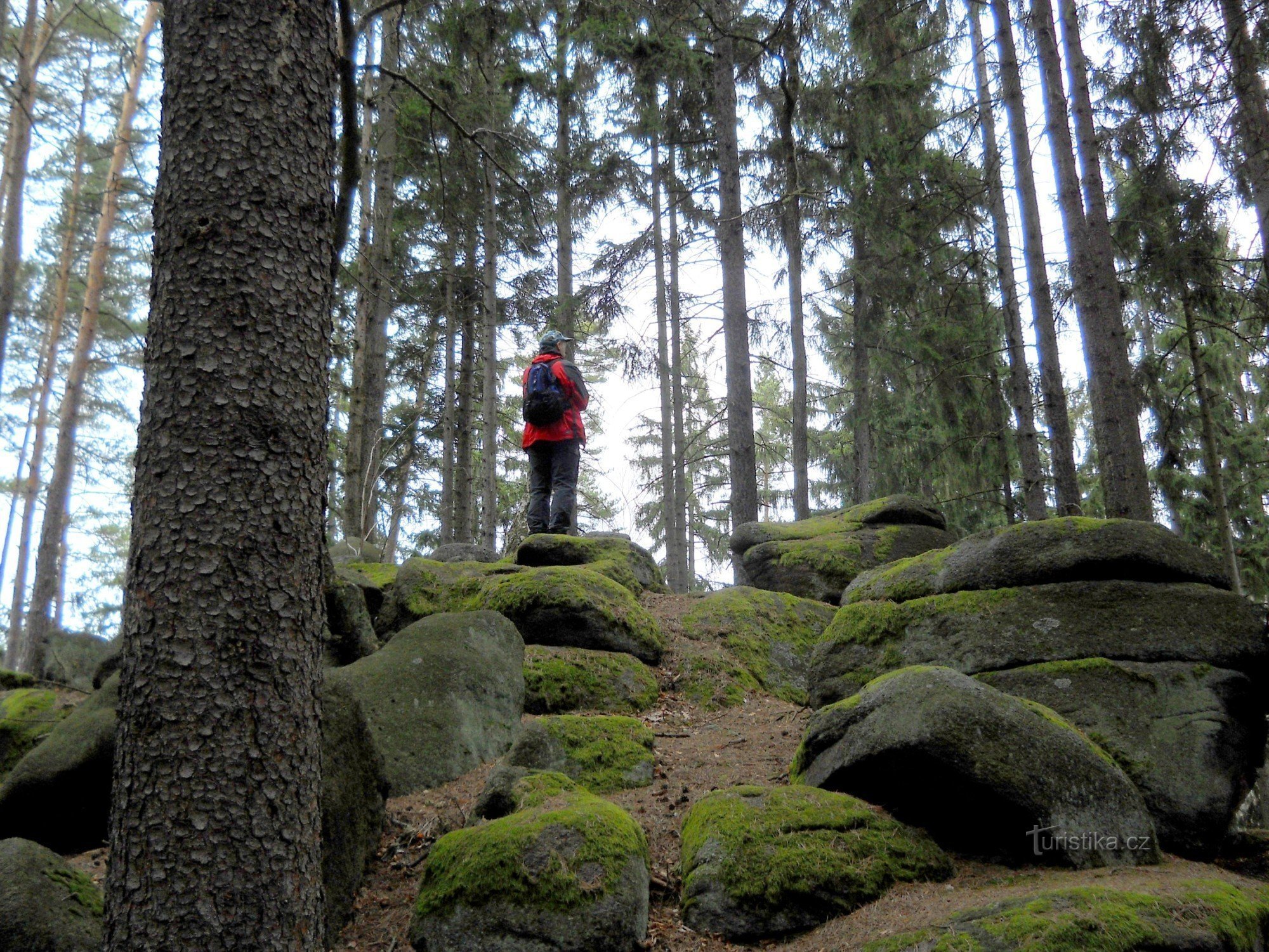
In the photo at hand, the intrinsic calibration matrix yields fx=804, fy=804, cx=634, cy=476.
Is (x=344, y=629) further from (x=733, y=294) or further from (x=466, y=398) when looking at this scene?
(x=466, y=398)

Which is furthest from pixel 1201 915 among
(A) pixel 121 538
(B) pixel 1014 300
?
(A) pixel 121 538

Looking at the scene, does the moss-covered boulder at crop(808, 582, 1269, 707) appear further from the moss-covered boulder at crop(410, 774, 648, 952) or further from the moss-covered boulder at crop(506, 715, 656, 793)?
the moss-covered boulder at crop(410, 774, 648, 952)

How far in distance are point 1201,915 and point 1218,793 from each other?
1.42m

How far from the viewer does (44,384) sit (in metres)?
22.2

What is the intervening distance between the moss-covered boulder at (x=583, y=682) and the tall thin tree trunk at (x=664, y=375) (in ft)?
34.4

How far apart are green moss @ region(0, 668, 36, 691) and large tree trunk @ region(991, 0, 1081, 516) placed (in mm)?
12854

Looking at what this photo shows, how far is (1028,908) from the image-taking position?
3072 millimetres

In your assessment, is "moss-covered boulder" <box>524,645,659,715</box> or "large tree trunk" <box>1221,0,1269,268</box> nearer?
"moss-covered boulder" <box>524,645,659,715</box>

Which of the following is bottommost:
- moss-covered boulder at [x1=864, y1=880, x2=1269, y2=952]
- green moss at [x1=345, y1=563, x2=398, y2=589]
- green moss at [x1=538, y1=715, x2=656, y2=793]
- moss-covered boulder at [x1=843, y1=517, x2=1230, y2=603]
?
moss-covered boulder at [x1=864, y1=880, x2=1269, y2=952]

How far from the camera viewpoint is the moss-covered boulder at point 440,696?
5164 mm

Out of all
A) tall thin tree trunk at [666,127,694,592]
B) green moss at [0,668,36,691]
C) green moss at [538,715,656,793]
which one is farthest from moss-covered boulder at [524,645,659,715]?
tall thin tree trunk at [666,127,694,592]

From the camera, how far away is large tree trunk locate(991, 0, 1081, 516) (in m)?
11.4

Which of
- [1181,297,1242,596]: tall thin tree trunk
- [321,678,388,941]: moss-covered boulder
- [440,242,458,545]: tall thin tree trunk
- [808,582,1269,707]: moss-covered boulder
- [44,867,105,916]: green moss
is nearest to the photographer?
[44,867,105,916]: green moss

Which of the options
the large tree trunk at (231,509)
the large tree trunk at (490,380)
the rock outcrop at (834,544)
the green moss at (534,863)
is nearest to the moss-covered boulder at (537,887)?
the green moss at (534,863)
